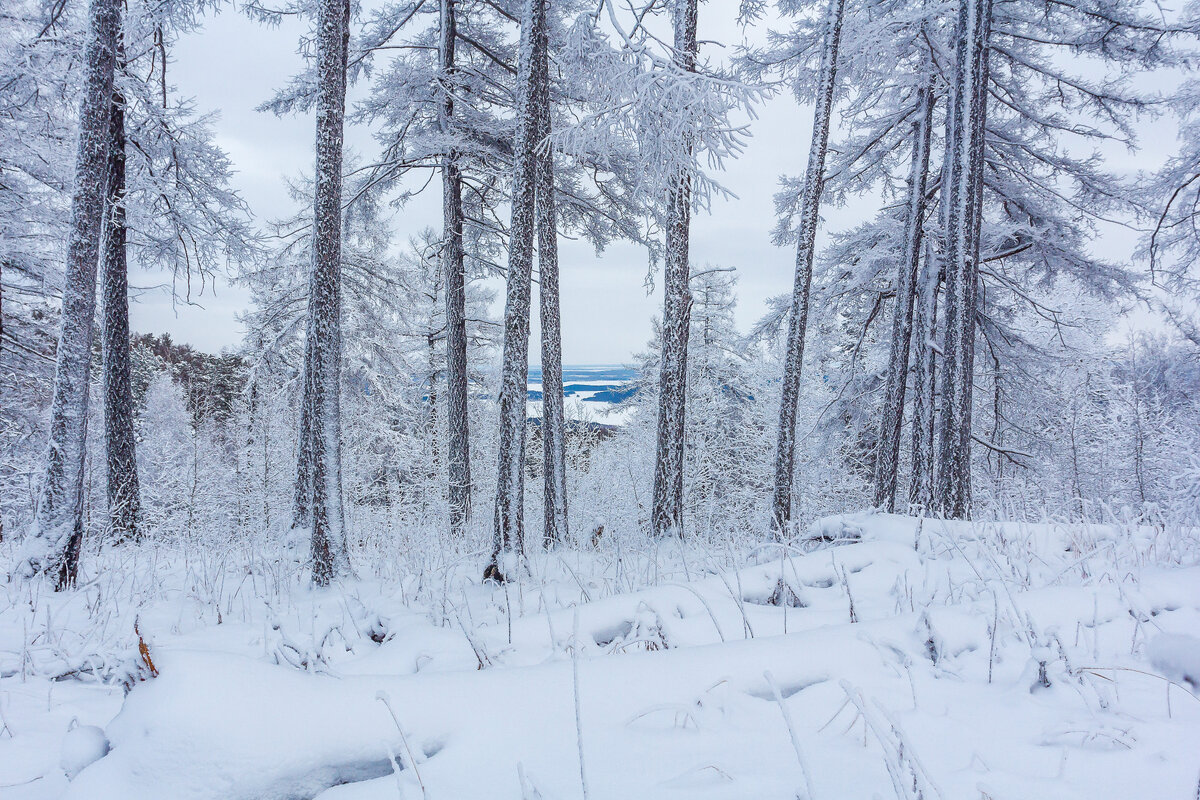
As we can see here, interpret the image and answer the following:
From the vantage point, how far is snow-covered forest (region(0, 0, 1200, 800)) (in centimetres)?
157

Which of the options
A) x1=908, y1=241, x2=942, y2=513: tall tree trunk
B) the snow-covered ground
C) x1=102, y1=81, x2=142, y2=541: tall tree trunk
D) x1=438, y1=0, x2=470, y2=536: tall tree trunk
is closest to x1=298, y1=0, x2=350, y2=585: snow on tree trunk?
the snow-covered ground

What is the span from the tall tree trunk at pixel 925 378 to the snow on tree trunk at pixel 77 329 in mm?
12069

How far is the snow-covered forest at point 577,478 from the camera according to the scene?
1.57 metres

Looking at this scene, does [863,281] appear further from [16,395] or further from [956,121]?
[16,395]

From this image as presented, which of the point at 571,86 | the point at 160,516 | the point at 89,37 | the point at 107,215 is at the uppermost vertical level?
the point at 571,86

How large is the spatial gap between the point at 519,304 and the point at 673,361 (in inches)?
134

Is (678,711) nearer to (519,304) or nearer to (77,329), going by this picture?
(519,304)

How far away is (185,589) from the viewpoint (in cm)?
523

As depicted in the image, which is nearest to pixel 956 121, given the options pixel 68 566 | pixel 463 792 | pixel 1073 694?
pixel 1073 694

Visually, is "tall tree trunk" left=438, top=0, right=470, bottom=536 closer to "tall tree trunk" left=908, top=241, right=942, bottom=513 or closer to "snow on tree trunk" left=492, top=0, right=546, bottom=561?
"snow on tree trunk" left=492, top=0, right=546, bottom=561

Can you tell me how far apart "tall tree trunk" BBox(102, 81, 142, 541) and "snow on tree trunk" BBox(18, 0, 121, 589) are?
2.96 meters

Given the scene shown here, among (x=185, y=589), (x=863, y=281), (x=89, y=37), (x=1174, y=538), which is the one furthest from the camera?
(x=863, y=281)

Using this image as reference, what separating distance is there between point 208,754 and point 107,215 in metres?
10.0

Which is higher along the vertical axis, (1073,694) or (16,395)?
(16,395)
